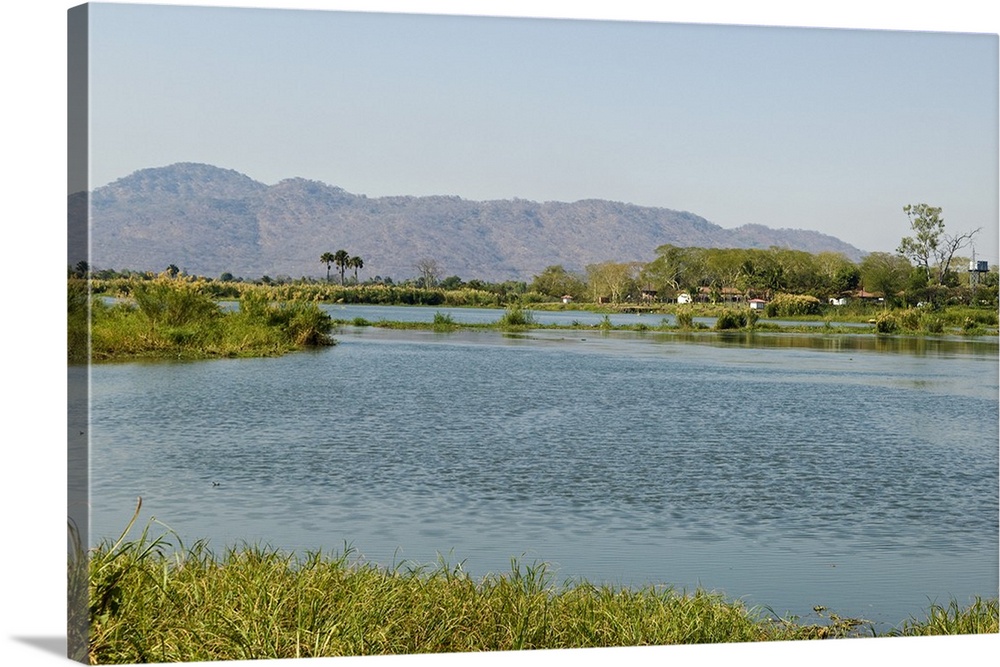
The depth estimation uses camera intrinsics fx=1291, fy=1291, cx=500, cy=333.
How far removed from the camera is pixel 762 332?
1492 centimetres

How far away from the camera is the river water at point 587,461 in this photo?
24.7ft

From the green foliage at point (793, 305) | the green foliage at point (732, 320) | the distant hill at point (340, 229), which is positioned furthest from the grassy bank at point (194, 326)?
the green foliage at point (793, 305)

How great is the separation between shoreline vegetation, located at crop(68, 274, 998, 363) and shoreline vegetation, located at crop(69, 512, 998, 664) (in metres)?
1.06

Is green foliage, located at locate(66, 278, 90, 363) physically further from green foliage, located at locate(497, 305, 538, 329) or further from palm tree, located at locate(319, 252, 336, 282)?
green foliage, located at locate(497, 305, 538, 329)

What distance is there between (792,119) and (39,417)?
567 cm

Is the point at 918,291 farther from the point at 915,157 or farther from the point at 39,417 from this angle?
the point at 39,417

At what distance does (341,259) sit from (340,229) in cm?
30

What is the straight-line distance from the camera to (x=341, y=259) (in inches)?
369

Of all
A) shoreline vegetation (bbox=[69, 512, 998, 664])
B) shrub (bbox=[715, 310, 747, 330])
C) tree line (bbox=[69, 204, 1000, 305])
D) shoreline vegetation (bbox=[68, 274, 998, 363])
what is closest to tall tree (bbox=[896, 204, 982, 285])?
tree line (bbox=[69, 204, 1000, 305])

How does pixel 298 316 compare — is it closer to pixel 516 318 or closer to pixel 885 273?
pixel 516 318

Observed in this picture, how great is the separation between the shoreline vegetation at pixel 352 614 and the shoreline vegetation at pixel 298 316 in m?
1.06

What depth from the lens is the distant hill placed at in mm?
9117

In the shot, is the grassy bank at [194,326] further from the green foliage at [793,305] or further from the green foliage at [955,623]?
the green foliage at [955,623]

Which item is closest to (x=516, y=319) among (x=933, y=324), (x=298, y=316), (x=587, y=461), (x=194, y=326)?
(x=587, y=461)
